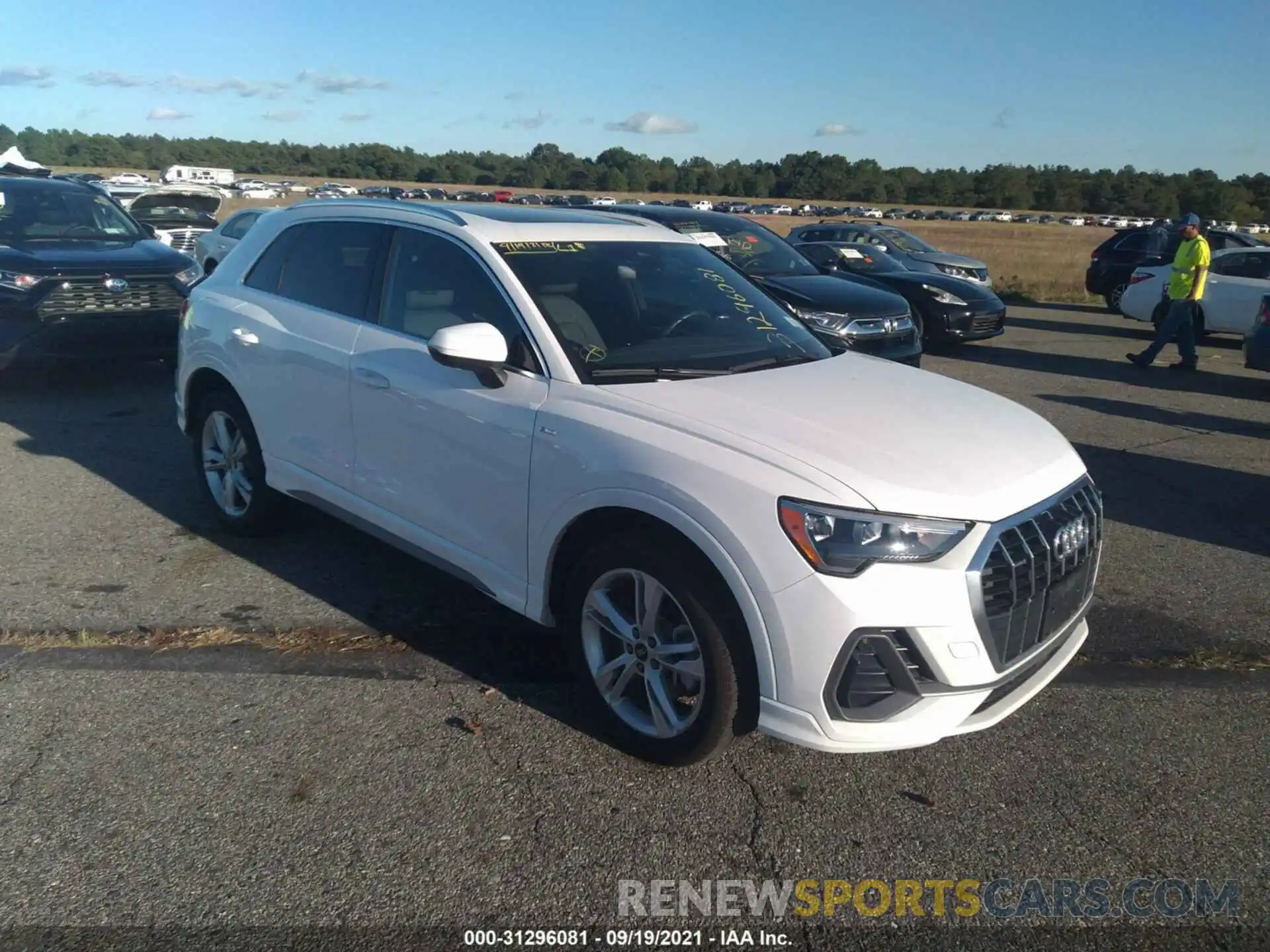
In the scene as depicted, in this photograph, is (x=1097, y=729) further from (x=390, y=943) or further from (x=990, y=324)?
(x=990, y=324)

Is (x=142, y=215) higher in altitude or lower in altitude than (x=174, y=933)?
higher

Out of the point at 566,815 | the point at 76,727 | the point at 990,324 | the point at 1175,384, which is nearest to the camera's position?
the point at 566,815

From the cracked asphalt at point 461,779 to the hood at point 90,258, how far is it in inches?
165

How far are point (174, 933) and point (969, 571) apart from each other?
2357 millimetres

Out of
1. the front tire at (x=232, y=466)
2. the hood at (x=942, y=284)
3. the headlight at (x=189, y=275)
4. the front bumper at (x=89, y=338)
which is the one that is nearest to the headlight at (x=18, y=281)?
the front bumper at (x=89, y=338)

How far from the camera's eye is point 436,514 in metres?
4.04

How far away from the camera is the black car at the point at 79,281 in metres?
8.46

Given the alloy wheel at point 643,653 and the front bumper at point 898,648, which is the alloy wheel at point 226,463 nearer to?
the alloy wheel at point 643,653

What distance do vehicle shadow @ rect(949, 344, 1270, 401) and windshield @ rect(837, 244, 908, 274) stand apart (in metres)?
1.80

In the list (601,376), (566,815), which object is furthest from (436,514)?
(566,815)

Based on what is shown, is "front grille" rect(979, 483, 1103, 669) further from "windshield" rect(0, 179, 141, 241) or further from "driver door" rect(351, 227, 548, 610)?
"windshield" rect(0, 179, 141, 241)

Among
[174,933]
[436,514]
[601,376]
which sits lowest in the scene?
[174,933]

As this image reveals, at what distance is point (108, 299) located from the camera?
8852mm

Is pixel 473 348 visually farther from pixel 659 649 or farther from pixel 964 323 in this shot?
pixel 964 323
